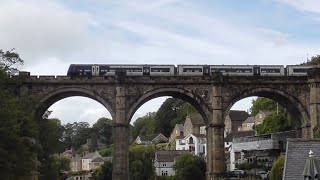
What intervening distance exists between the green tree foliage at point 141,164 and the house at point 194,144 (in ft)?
93.8

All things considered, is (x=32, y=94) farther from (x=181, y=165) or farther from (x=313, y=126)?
(x=181, y=165)

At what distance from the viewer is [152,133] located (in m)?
163

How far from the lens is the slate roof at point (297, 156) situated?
14.9 meters

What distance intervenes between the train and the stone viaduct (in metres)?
1.05

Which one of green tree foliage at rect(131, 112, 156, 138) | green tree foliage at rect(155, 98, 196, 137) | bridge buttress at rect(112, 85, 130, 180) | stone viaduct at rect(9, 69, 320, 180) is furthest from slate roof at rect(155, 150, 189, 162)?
green tree foliage at rect(131, 112, 156, 138)

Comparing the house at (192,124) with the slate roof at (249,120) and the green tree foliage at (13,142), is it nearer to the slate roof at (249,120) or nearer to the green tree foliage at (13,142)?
the slate roof at (249,120)

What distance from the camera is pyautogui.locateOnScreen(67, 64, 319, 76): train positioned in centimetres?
5806

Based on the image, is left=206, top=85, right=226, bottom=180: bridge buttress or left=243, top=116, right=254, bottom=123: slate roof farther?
left=243, top=116, right=254, bottom=123: slate roof

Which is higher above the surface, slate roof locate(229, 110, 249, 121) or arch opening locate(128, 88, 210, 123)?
slate roof locate(229, 110, 249, 121)

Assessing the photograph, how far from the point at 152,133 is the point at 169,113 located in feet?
44.6

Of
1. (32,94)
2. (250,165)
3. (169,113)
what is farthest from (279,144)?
(169,113)

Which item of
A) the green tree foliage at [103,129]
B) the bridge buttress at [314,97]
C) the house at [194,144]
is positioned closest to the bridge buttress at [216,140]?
the bridge buttress at [314,97]

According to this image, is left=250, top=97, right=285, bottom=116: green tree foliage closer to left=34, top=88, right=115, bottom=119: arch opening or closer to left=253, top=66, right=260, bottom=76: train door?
left=253, top=66, right=260, bottom=76: train door

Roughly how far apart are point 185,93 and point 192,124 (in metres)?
73.8
